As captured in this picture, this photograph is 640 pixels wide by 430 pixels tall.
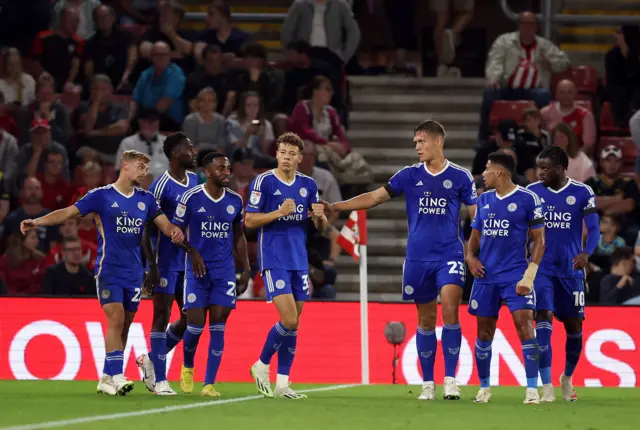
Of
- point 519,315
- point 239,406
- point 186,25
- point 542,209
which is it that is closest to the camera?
point 239,406

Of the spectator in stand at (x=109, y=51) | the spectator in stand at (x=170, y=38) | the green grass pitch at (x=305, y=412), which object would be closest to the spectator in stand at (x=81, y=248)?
the spectator in stand at (x=109, y=51)

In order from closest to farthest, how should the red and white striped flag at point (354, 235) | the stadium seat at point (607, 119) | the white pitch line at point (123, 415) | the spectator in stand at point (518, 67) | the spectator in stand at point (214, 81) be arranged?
the white pitch line at point (123, 415)
the red and white striped flag at point (354, 235)
the spectator in stand at point (518, 67)
the spectator in stand at point (214, 81)
the stadium seat at point (607, 119)

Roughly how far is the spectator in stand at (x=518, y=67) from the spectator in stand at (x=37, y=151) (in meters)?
6.13

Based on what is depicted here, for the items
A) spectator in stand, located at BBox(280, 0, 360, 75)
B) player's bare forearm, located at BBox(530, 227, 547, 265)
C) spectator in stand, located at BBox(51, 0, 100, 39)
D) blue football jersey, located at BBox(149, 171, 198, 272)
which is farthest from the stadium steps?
player's bare forearm, located at BBox(530, 227, 547, 265)

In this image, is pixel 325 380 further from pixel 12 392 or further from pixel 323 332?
pixel 12 392

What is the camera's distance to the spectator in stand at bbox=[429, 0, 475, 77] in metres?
22.3

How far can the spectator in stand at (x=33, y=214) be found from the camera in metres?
18.6

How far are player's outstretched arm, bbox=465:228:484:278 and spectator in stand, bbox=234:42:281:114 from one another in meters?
8.33

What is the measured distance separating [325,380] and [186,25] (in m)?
9.65

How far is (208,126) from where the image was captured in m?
19.4

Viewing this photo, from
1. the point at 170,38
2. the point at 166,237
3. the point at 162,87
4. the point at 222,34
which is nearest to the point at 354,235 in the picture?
the point at 166,237

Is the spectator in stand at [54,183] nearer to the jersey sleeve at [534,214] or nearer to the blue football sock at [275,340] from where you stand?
the blue football sock at [275,340]

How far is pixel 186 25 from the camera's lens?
78.2ft

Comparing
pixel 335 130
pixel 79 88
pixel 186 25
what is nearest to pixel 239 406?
pixel 335 130
